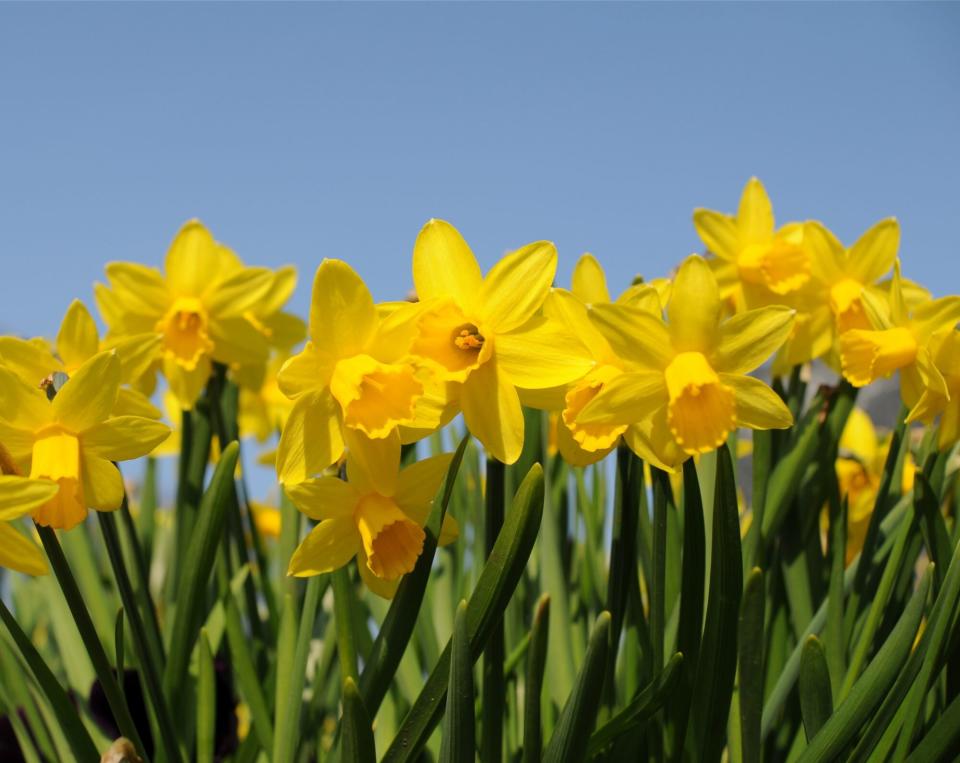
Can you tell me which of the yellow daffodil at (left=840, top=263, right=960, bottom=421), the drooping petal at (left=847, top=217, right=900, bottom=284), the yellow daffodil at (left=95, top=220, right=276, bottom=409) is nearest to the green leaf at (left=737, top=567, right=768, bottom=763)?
the yellow daffodil at (left=840, top=263, right=960, bottom=421)

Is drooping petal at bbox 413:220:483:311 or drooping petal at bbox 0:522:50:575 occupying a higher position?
drooping petal at bbox 413:220:483:311

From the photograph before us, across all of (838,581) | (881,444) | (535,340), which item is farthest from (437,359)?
(881,444)

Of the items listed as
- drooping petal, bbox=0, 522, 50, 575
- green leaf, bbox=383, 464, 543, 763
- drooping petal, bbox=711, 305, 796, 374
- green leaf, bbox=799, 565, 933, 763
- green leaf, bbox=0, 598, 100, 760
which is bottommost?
green leaf, bbox=799, 565, 933, 763

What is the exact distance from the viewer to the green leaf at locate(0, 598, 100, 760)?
1.13 metres

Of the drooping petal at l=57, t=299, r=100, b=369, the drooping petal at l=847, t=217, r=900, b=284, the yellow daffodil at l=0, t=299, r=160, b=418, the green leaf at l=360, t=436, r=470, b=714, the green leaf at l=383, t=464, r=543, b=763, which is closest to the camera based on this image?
the green leaf at l=383, t=464, r=543, b=763

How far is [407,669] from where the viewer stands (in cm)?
179

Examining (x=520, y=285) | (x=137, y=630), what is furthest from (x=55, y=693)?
(x=520, y=285)

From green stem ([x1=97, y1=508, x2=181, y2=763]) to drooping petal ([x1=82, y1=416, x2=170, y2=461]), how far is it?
0.25ft

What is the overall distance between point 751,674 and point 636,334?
0.49m

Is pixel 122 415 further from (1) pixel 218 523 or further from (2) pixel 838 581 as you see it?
(2) pixel 838 581

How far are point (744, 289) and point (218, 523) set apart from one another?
1223 mm

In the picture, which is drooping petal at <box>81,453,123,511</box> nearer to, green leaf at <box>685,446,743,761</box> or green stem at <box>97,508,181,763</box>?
green stem at <box>97,508,181,763</box>

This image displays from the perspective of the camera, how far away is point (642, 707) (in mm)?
1182

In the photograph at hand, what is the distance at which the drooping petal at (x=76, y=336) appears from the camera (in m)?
1.56
